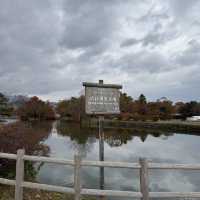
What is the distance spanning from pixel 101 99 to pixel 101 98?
0.08 feet

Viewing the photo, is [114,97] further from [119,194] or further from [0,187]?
[0,187]

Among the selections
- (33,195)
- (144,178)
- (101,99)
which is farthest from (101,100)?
(33,195)

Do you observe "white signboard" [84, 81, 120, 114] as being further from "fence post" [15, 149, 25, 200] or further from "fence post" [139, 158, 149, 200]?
"fence post" [139, 158, 149, 200]

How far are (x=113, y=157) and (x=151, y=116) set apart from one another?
51.0 m

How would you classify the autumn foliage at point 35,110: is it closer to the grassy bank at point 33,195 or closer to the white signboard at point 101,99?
the grassy bank at point 33,195

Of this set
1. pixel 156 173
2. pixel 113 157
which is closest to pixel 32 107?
pixel 113 157

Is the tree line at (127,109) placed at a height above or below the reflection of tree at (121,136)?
above

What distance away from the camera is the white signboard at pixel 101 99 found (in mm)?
6004

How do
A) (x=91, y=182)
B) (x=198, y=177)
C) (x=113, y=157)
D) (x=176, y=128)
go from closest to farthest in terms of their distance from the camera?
(x=91, y=182), (x=198, y=177), (x=113, y=157), (x=176, y=128)

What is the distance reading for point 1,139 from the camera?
24.6 feet

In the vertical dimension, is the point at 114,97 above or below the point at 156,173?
above

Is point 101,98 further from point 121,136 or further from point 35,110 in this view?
point 35,110

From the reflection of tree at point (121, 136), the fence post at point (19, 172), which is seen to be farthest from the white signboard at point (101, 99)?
the reflection of tree at point (121, 136)

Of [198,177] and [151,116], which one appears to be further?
[151,116]
